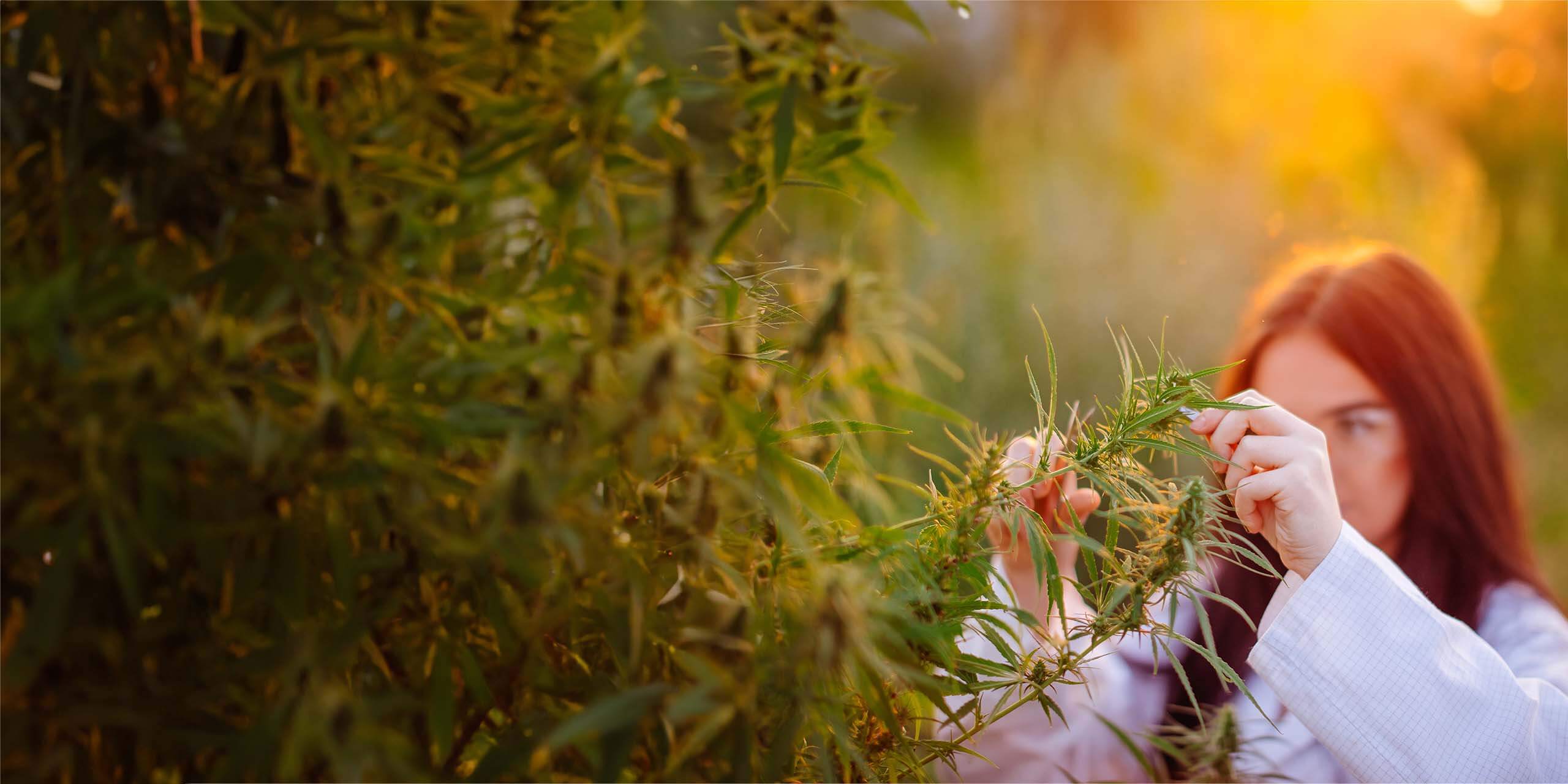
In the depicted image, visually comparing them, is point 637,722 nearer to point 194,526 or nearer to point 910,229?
point 194,526

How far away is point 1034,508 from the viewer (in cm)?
50

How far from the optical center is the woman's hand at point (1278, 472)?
0.47 metres

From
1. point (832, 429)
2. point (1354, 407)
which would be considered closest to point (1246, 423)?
point (832, 429)

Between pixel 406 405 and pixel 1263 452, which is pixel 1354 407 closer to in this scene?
pixel 1263 452

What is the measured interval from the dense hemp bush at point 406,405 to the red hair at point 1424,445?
2.90 feet

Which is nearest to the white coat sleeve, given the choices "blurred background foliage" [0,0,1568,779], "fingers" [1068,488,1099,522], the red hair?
"fingers" [1068,488,1099,522]

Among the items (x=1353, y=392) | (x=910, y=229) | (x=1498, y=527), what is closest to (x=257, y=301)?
(x=1353, y=392)

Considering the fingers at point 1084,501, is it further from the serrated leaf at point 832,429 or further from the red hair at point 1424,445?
the red hair at point 1424,445

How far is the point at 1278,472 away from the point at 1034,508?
13 centimetres

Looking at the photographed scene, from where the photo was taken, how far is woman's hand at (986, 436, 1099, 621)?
393 mm

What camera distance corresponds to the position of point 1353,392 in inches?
38.5

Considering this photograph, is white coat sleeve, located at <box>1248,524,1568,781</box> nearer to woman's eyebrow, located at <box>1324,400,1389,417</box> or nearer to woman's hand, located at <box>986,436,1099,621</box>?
woman's hand, located at <box>986,436,1099,621</box>

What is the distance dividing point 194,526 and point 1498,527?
126cm

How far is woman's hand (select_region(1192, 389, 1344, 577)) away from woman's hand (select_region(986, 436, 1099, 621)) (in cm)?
8
